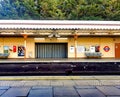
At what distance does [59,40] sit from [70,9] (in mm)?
17998

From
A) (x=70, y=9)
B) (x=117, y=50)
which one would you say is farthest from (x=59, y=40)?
(x=70, y=9)

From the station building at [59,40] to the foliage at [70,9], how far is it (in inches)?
563

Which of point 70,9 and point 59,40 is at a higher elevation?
point 70,9

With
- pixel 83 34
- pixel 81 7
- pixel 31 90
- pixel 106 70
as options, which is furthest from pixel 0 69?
pixel 81 7

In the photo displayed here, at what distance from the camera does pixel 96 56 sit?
26594 millimetres

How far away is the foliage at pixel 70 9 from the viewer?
42.5 metres

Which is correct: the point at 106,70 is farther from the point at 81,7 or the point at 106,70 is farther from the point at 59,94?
the point at 81,7

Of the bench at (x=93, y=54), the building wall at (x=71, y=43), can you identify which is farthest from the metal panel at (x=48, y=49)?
the bench at (x=93, y=54)

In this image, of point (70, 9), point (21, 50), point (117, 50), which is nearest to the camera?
point (21, 50)

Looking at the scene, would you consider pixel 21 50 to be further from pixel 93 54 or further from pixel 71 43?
pixel 93 54

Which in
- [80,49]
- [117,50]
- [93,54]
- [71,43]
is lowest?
[93,54]

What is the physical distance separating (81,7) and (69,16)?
2.81 m

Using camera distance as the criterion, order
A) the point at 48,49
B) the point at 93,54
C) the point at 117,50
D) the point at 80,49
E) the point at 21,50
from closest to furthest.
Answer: the point at 93,54 → the point at 21,50 → the point at 80,49 → the point at 117,50 → the point at 48,49

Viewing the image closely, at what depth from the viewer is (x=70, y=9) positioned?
44344 mm
